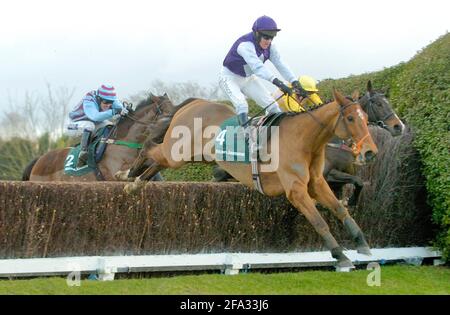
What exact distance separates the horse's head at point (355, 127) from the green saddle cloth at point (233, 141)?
2.78ft

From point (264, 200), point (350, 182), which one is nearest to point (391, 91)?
point (350, 182)

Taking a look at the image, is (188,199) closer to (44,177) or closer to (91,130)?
(91,130)

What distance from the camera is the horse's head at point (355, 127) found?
689 centimetres

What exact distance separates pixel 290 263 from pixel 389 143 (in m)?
2.17

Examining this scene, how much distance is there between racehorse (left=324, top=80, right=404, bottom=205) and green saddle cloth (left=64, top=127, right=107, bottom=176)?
3.83 meters

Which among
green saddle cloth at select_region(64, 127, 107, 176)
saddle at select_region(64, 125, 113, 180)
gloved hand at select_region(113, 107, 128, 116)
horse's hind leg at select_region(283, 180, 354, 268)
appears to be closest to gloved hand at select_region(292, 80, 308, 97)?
horse's hind leg at select_region(283, 180, 354, 268)

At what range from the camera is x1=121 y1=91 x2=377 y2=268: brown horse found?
23.1 feet

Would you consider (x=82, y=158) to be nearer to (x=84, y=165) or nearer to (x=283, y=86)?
(x=84, y=165)

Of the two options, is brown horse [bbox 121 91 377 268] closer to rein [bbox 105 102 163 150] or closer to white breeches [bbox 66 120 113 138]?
rein [bbox 105 102 163 150]

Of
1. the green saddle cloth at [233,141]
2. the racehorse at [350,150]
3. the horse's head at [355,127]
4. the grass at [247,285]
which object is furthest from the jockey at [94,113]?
the horse's head at [355,127]

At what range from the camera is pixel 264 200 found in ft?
28.0

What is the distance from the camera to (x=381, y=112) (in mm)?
7887

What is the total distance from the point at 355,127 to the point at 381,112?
96 cm

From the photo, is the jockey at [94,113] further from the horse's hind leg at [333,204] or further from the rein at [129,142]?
the horse's hind leg at [333,204]
